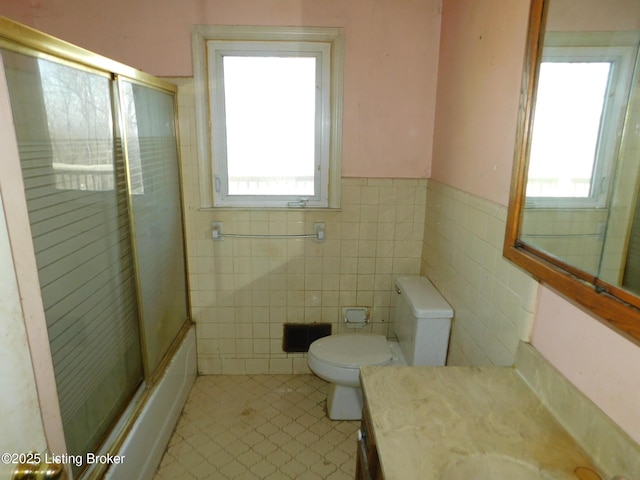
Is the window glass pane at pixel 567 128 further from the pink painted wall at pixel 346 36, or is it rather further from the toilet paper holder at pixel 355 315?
the toilet paper holder at pixel 355 315

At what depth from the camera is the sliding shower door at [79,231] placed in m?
1.21

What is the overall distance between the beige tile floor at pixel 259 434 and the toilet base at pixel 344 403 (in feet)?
0.15

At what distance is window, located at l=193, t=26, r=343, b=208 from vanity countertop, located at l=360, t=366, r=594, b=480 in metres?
1.40

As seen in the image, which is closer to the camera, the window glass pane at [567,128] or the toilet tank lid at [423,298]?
the window glass pane at [567,128]

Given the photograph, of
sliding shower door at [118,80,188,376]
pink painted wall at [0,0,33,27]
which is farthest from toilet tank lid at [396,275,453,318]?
pink painted wall at [0,0,33,27]

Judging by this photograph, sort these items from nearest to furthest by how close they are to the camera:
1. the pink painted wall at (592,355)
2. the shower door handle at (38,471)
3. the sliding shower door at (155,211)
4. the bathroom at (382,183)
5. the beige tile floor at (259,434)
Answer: the shower door handle at (38,471)
the pink painted wall at (592,355)
the bathroom at (382,183)
the sliding shower door at (155,211)
the beige tile floor at (259,434)

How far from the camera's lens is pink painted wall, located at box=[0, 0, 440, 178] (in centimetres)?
223

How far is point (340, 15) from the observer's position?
225cm

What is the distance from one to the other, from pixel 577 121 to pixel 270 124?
65.9 inches

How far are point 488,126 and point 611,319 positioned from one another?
0.99 m

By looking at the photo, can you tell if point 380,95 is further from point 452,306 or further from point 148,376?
point 148,376

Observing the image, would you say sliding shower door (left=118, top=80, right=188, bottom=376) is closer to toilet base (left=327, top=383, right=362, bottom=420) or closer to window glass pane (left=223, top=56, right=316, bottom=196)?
window glass pane (left=223, top=56, right=316, bottom=196)

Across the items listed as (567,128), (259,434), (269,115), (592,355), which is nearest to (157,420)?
(259,434)

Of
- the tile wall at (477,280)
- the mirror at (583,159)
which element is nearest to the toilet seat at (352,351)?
the tile wall at (477,280)
